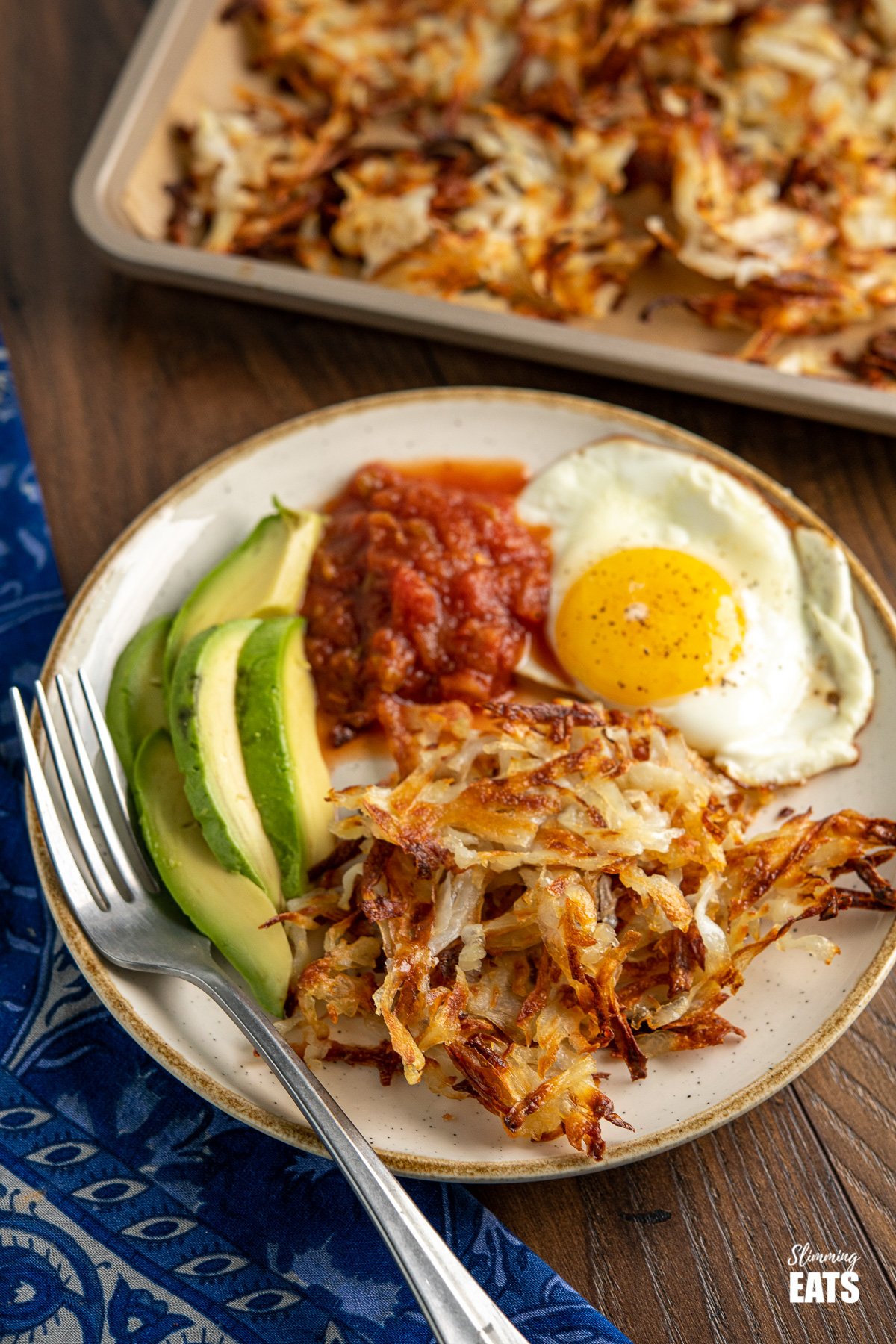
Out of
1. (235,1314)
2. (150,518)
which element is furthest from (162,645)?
(235,1314)

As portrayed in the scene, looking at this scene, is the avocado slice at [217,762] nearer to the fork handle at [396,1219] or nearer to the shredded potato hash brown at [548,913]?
the shredded potato hash brown at [548,913]

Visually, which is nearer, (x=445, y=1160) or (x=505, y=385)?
(x=445, y=1160)

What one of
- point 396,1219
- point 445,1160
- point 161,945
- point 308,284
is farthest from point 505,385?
point 396,1219

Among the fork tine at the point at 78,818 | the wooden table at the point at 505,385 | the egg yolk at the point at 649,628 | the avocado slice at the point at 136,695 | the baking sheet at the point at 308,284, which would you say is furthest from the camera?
the baking sheet at the point at 308,284

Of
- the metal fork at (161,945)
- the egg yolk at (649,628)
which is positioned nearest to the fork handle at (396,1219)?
the metal fork at (161,945)

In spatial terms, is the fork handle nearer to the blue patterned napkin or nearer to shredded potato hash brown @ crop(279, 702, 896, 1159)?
shredded potato hash brown @ crop(279, 702, 896, 1159)

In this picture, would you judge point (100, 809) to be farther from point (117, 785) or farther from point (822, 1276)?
point (822, 1276)
